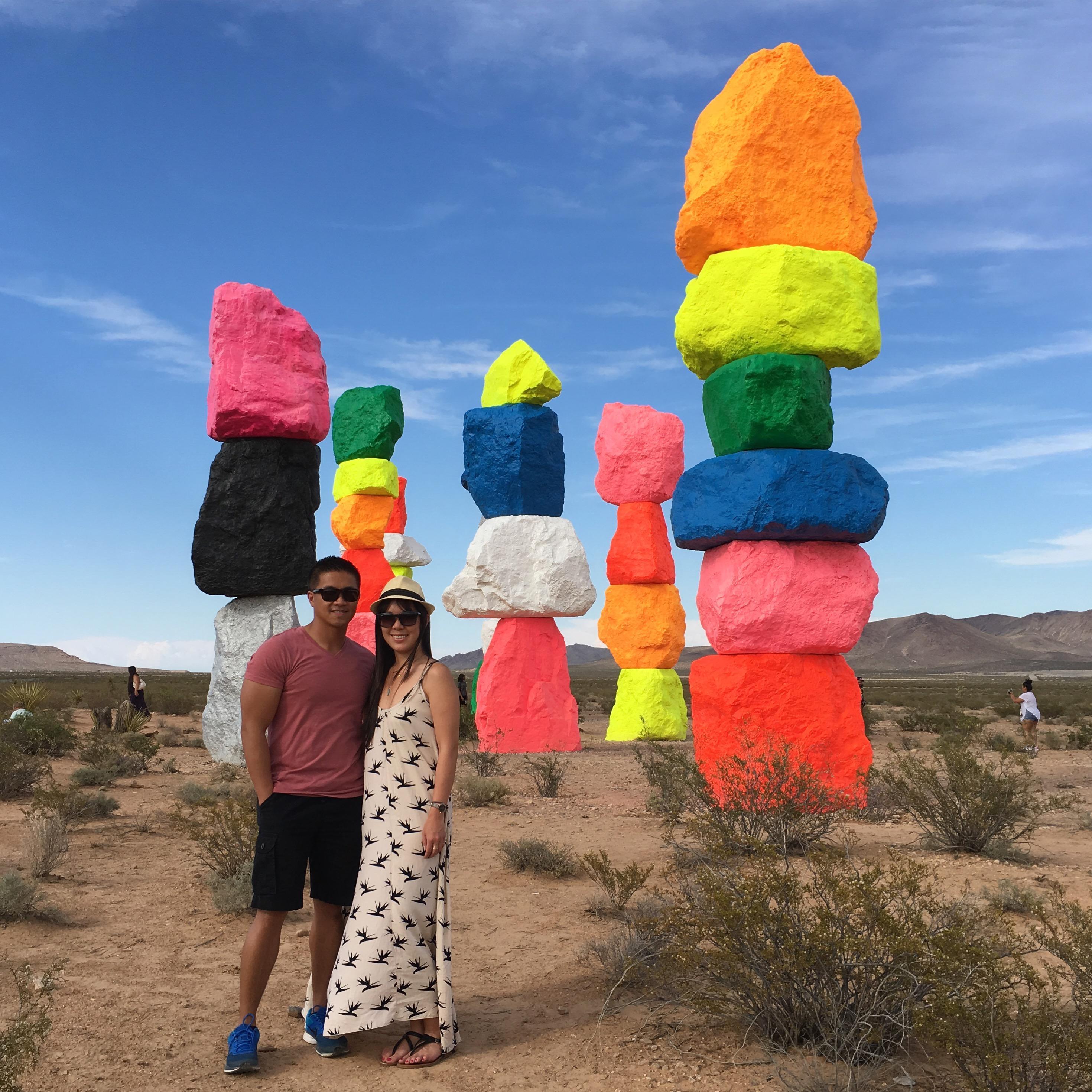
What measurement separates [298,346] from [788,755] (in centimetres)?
798

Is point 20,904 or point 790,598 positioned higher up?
point 790,598

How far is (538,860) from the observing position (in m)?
6.88

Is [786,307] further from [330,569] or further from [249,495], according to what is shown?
[249,495]

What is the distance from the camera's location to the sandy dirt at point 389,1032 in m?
3.69

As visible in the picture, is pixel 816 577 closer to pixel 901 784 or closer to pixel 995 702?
pixel 901 784

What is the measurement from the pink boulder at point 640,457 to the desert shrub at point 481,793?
6.89 m

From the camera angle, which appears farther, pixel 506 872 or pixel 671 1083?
pixel 506 872

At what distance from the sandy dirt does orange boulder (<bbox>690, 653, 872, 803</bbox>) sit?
2.04ft

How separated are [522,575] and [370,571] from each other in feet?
17.8

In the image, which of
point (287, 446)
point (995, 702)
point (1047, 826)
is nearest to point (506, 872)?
point (1047, 826)

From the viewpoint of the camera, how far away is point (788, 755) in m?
7.70

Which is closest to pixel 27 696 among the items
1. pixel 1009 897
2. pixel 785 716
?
pixel 785 716

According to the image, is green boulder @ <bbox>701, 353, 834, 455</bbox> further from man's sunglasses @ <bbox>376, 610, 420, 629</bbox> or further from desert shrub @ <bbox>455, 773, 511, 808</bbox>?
man's sunglasses @ <bbox>376, 610, 420, 629</bbox>

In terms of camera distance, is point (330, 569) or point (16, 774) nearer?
point (330, 569)
